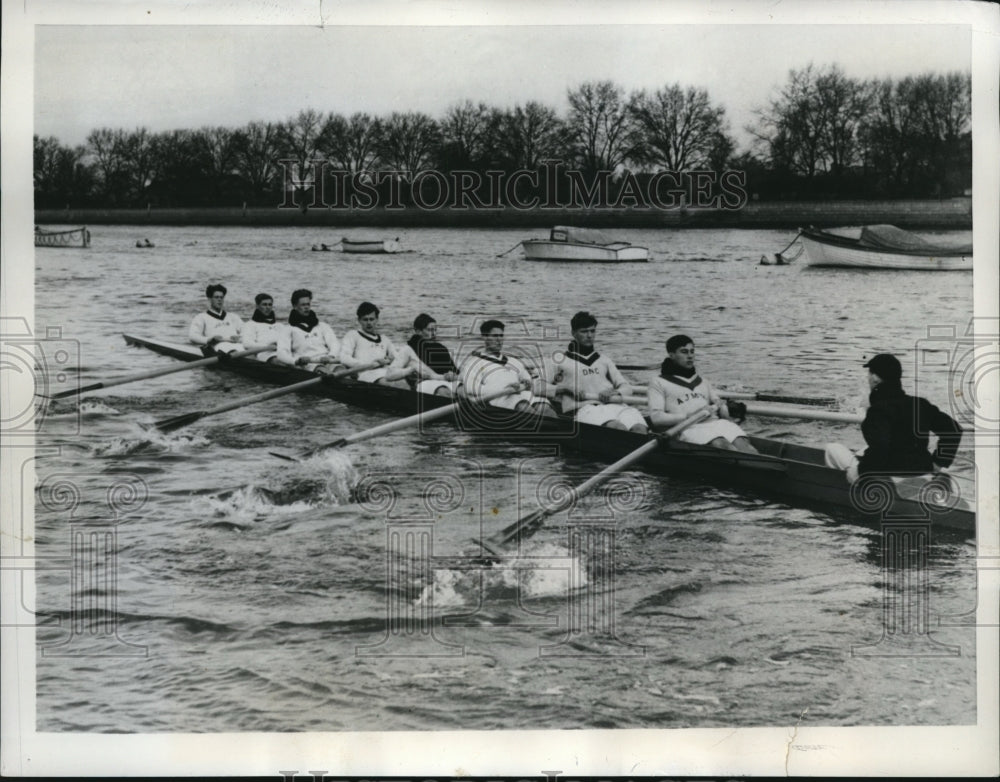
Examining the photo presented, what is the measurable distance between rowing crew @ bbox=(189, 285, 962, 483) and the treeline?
57 centimetres

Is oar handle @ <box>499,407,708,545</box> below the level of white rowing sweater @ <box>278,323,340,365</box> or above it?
below

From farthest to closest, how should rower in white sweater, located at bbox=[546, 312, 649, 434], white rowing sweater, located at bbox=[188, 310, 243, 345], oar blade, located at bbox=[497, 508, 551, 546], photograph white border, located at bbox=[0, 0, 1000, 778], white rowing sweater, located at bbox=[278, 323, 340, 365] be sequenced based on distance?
white rowing sweater, located at bbox=[278, 323, 340, 365], white rowing sweater, located at bbox=[188, 310, 243, 345], rower in white sweater, located at bbox=[546, 312, 649, 434], oar blade, located at bbox=[497, 508, 551, 546], photograph white border, located at bbox=[0, 0, 1000, 778]

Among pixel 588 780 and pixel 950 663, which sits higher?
pixel 950 663

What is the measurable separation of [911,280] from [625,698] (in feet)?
6.90

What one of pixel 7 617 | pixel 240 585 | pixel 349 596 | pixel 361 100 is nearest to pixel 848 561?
pixel 349 596

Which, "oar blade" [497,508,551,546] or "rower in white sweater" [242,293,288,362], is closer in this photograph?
"oar blade" [497,508,551,546]

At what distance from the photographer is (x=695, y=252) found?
420 cm

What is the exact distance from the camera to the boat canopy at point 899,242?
4.11 m

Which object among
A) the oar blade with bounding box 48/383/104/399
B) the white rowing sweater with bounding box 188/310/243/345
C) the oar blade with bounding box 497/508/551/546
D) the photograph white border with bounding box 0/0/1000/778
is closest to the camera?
the photograph white border with bounding box 0/0/1000/778

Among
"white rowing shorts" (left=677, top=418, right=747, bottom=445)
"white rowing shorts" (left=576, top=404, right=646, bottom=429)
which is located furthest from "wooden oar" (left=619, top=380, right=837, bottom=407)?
"white rowing shorts" (left=576, top=404, right=646, bottom=429)

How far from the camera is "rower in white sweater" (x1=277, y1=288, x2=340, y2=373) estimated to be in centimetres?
434

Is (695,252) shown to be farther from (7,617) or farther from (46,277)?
(7,617)

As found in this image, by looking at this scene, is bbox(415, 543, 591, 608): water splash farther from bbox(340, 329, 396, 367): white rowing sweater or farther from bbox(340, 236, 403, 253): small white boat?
bbox(340, 236, 403, 253): small white boat

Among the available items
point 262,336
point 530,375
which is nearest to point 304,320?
point 262,336
